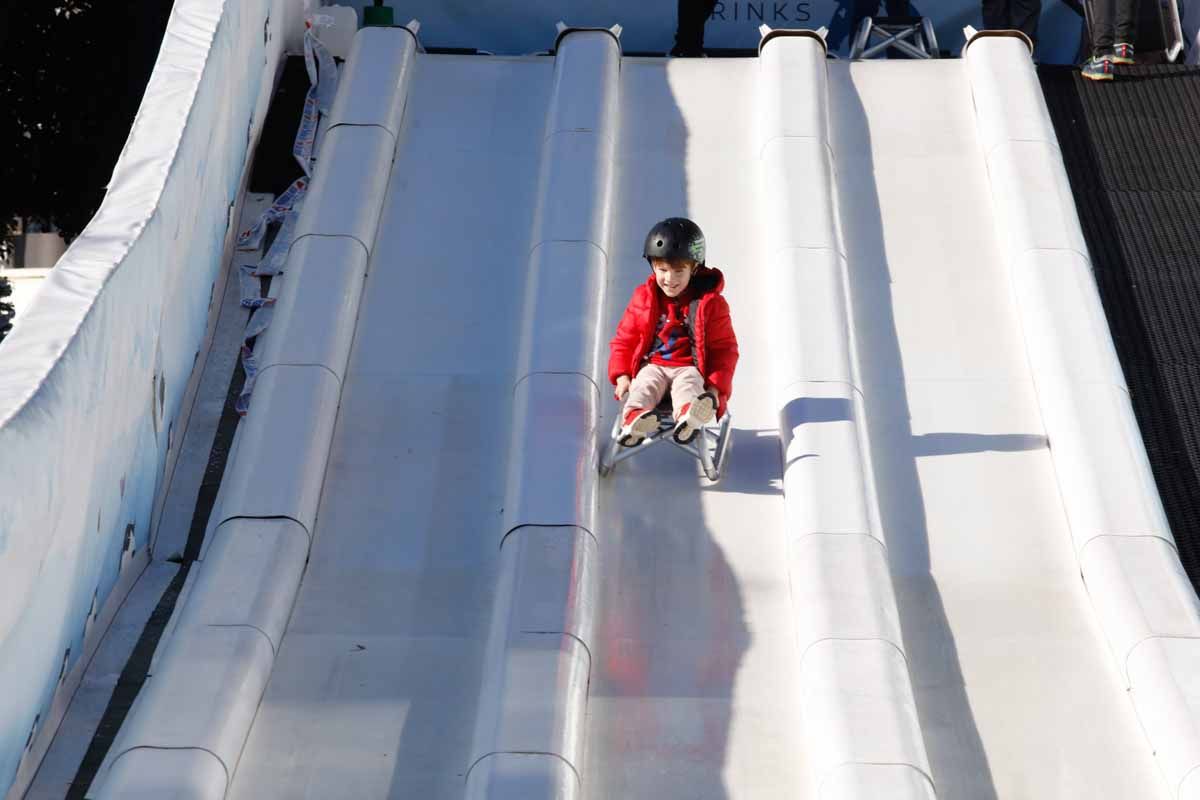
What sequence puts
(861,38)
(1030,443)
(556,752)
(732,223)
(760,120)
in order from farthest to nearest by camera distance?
(861,38)
(760,120)
(732,223)
(1030,443)
(556,752)

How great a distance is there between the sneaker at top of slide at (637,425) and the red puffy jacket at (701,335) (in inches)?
8.1

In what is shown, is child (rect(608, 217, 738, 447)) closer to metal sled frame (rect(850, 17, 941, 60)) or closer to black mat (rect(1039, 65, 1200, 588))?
black mat (rect(1039, 65, 1200, 588))

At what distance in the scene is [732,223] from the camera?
6.79 m

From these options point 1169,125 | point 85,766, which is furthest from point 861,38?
point 85,766

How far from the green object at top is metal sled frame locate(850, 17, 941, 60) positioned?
2.64 metres

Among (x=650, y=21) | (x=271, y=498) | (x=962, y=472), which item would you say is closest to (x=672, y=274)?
(x=962, y=472)

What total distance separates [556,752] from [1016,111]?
418 cm

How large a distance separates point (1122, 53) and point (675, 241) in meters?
3.79

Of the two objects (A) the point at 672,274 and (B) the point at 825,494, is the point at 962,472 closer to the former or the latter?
(B) the point at 825,494

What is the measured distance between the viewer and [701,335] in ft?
17.6

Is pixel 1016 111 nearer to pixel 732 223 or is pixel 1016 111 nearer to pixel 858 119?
pixel 858 119

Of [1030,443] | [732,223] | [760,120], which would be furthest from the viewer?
[760,120]

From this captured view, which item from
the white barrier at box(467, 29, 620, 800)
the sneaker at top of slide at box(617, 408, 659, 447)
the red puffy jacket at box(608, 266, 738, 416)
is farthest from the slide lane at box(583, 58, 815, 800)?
the red puffy jacket at box(608, 266, 738, 416)

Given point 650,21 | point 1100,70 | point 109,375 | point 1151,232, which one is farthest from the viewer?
point 650,21
